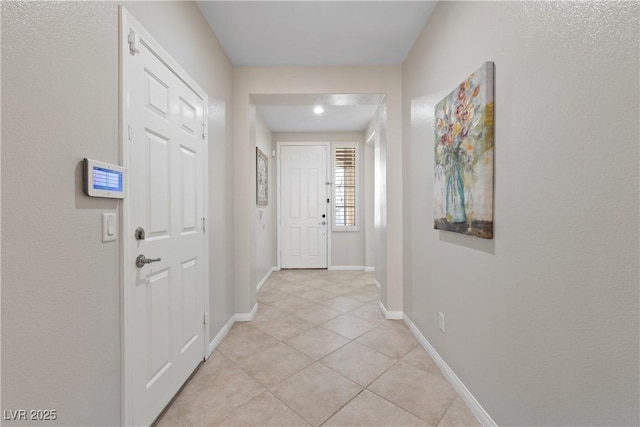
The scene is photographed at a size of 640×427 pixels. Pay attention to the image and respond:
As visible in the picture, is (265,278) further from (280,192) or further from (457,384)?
(457,384)

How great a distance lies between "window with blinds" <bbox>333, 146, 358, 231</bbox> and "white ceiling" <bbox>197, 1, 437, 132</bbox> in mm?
2156

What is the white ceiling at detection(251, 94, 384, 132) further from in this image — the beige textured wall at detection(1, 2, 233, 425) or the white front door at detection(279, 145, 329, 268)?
the beige textured wall at detection(1, 2, 233, 425)

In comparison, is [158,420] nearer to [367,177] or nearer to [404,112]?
[404,112]

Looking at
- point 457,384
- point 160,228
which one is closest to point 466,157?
point 457,384

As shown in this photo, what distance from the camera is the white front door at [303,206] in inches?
205

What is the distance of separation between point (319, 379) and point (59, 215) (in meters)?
1.71

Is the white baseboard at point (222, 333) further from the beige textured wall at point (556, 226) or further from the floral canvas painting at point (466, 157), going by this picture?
the floral canvas painting at point (466, 157)

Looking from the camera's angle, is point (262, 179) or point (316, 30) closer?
point (316, 30)

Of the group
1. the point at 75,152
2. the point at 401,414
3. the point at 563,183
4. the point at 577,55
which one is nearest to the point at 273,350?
the point at 401,414

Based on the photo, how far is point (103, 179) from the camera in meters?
1.12

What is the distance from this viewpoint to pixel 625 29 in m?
0.78

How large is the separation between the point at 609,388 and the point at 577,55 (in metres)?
1.06

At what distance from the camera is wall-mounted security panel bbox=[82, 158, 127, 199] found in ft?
3.41

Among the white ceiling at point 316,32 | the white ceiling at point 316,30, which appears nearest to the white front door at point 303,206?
the white ceiling at point 316,32
